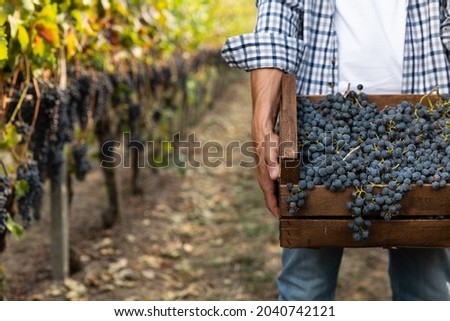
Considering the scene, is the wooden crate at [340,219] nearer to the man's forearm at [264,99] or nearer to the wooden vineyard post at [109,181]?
the man's forearm at [264,99]

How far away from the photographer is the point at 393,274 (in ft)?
7.71

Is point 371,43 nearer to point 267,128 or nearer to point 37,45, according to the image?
point 267,128

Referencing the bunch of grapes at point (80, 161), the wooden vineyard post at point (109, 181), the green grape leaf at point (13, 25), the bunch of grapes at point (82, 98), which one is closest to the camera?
the green grape leaf at point (13, 25)

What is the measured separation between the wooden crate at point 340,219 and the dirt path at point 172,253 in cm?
193

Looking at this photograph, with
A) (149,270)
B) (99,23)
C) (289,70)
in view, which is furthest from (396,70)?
(149,270)

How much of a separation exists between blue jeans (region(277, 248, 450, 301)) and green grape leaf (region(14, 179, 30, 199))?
118cm

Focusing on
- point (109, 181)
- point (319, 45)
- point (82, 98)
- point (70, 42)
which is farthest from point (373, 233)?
point (109, 181)

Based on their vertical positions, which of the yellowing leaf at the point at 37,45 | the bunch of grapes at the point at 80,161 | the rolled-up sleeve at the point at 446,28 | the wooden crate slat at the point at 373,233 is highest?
the yellowing leaf at the point at 37,45

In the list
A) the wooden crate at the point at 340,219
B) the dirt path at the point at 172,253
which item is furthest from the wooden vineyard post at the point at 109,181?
the wooden crate at the point at 340,219

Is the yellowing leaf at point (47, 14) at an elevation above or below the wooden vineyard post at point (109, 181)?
above

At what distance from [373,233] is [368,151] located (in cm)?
25

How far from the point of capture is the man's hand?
1.96 meters

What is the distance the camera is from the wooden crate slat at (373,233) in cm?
178

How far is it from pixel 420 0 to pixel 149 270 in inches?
104
